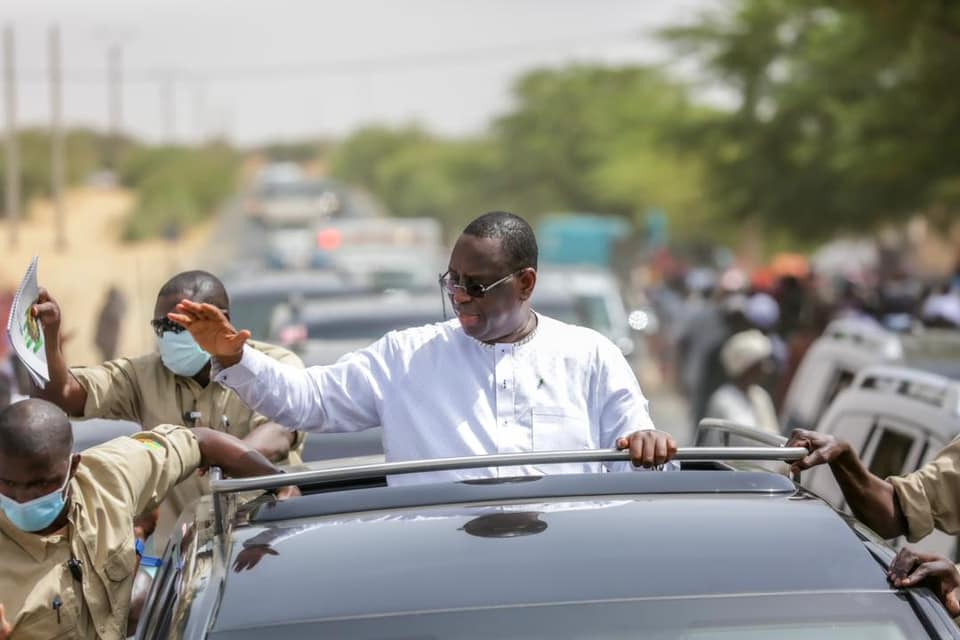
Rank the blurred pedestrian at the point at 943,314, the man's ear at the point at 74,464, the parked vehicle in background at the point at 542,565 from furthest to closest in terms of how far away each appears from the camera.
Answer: the blurred pedestrian at the point at 943,314 < the man's ear at the point at 74,464 < the parked vehicle in background at the point at 542,565

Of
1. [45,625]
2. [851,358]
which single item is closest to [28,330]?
[45,625]

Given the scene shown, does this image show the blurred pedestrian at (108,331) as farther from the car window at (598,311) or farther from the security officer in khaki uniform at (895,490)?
the security officer in khaki uniform at (895,490)

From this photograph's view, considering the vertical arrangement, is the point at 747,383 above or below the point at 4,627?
below

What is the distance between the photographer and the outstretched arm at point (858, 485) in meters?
3.85

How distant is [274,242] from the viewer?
164ft

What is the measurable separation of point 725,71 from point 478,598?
37574mm

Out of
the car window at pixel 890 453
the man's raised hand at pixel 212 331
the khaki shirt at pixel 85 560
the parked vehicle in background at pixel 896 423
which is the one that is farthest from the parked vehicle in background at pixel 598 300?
the khaki shirt at pixel 85 560

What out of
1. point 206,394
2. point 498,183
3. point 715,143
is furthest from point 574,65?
point 206,394

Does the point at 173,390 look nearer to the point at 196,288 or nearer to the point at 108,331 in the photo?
the point at 196,288

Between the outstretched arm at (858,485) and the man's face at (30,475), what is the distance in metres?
1.56

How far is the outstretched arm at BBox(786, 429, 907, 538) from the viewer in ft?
12.6

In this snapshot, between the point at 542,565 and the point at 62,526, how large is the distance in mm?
1220

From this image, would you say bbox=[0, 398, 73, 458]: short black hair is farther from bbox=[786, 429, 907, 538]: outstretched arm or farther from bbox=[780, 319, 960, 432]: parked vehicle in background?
bbox=[780, 319, 960, 432]: parked vehicle in background

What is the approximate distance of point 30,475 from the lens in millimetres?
3639
